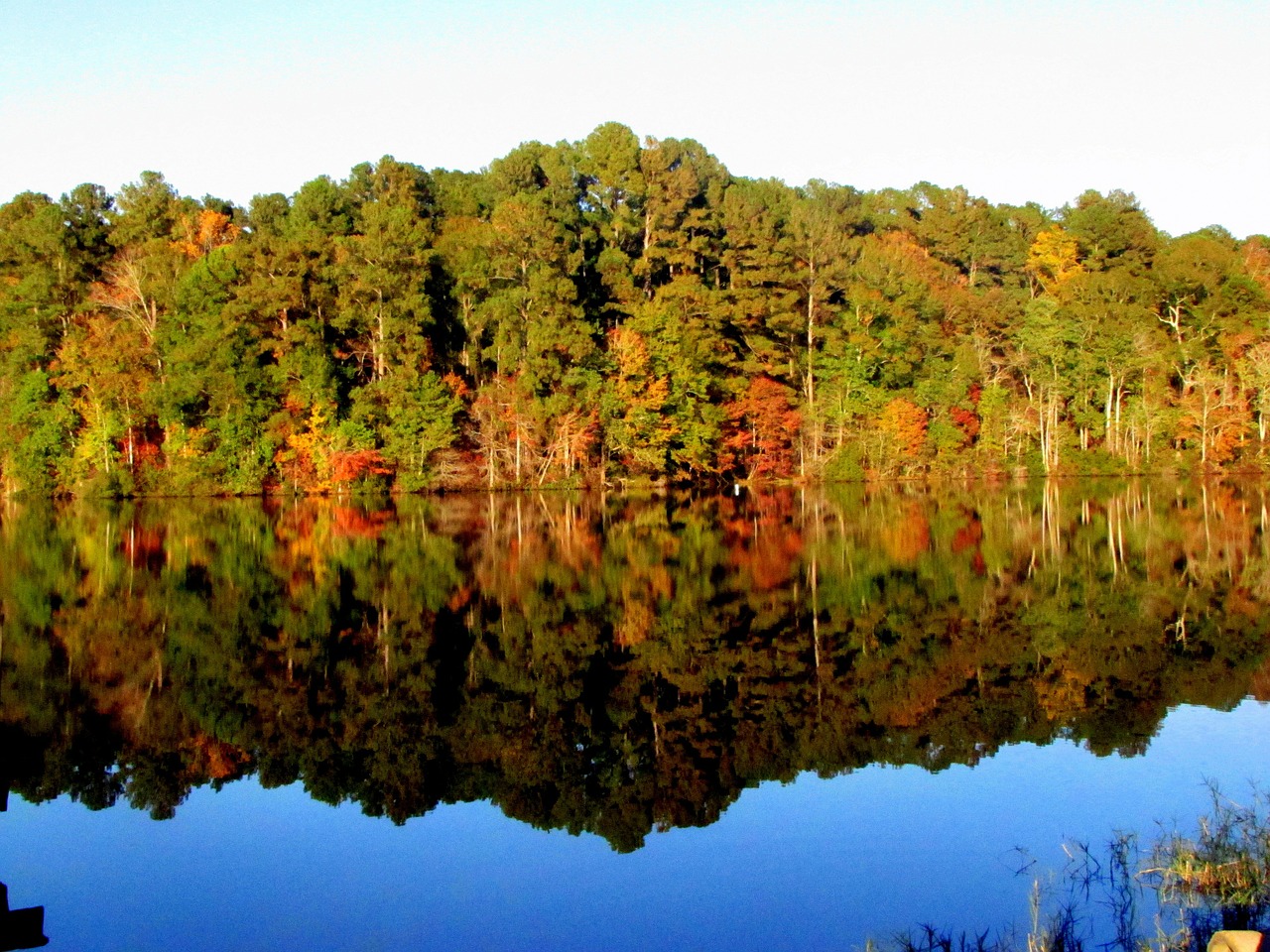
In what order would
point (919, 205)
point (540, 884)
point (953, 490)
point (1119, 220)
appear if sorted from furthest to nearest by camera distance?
point (919, 205) → point (1119, 220) → point (953, 490) → point (540, 884)

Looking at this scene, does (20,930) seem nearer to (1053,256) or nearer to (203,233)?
(203,233)

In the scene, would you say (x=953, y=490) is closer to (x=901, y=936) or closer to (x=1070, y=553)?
(x=1070, y=553)

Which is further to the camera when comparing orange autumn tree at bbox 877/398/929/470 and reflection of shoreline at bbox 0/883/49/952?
orange autumn tree at bbox 877/398/929/470

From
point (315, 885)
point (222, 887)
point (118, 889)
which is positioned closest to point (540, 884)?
point (315, 885)

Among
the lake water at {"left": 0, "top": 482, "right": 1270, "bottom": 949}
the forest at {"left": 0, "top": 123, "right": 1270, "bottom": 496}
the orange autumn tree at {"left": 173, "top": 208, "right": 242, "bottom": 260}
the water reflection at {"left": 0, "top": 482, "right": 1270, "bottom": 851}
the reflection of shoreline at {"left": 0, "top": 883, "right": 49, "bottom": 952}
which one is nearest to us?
the reflection of shoreline at {"left": 0, "top": 883, "right": 49, "bottom": 952}

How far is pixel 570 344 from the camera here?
45438 millimetres

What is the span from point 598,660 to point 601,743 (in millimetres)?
3117

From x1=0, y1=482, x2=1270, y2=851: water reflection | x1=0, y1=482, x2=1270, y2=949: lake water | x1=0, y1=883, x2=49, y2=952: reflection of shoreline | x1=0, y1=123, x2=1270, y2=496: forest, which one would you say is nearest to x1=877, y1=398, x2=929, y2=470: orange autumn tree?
x1=0, y1=123, x2=1270, y2=496: forest

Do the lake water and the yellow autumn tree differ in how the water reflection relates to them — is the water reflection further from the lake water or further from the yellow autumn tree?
the yellow autumn tree

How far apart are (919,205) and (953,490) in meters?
39.1

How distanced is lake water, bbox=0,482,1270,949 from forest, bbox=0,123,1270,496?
26.5 meters

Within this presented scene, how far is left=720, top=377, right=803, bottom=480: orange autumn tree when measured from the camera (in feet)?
166

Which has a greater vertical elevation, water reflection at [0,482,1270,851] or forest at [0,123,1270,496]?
forest at [0,123,1270,496]

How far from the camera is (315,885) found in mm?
7043
